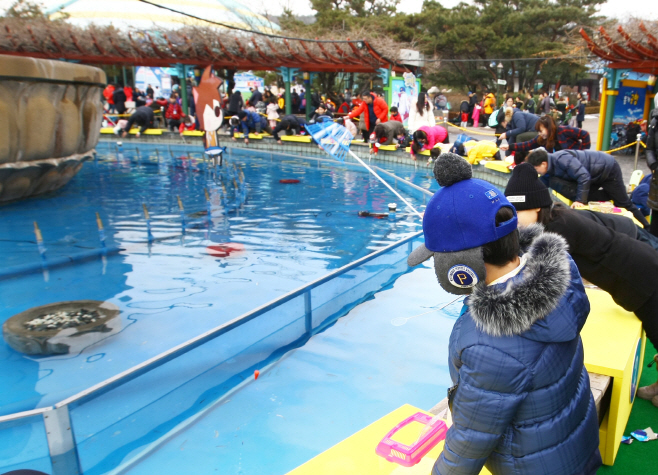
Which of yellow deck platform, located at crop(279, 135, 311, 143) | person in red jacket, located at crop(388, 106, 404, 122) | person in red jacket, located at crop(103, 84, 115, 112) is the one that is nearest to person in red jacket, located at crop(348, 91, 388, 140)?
person in red jacket, located at crop(388, 106, 404, 122)

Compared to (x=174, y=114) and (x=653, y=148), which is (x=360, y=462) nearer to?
(x=653, y=148)

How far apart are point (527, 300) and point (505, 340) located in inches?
5.0

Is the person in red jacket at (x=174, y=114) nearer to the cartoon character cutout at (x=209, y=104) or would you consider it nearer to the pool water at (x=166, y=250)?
the cartoon character cutout at (x=209, y=104)

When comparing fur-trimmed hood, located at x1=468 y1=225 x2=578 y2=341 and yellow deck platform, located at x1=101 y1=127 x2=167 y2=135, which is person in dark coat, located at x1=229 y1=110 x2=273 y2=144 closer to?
yellow deck platform, located at x1=101 y1=127 x2=167 y2=135

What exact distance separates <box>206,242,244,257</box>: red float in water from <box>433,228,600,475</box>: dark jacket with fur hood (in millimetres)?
6025

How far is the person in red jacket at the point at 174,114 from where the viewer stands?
850 inches

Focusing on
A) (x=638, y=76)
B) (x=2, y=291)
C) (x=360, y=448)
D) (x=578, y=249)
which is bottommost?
(x=2, y=291)

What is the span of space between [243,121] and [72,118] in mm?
9360

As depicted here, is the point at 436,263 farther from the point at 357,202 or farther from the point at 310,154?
the point at 310,154

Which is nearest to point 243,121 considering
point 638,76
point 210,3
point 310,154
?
point 310,154

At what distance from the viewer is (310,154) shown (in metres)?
17.7

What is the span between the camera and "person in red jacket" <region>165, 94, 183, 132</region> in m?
21.6

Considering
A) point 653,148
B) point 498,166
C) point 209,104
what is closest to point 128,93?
point 209,104

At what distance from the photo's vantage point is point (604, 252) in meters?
2.81
